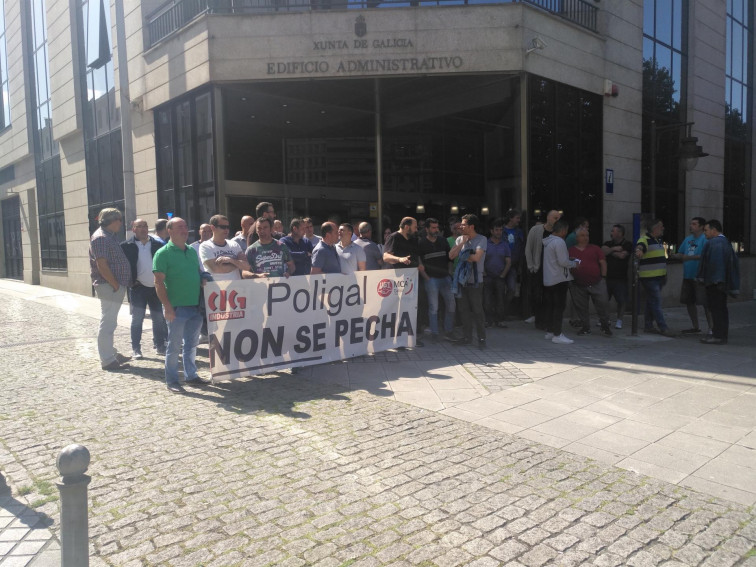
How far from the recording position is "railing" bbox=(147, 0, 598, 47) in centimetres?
1124

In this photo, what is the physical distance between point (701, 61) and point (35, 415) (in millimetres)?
18448

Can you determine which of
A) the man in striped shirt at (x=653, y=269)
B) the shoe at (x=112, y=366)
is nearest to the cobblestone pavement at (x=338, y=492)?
the shoe at (x=112, y=366)

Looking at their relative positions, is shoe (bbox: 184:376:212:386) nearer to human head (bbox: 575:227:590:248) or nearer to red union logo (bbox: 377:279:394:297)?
red union logo (bbox: 377:279:394:297)

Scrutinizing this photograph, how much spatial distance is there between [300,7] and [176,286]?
7.91 metres

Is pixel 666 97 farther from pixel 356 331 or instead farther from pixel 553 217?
pixel 356 331

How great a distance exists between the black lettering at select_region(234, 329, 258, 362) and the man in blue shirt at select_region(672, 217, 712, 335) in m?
7.17

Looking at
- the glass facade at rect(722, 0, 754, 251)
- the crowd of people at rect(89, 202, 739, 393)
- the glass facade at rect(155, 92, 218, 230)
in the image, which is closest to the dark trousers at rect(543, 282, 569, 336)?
the crowd of people at rect(89, 202, 739, 393)

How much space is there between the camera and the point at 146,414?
5422 mm

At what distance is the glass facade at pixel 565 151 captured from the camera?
11.6 meters

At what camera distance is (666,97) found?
15.1 meters

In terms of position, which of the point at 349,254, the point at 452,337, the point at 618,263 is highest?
the point at 349,254

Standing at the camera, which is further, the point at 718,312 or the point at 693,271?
the point at 693,271

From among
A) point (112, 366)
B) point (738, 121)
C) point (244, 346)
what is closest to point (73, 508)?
point (244, 346)

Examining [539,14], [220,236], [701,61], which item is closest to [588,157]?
[539,14]
